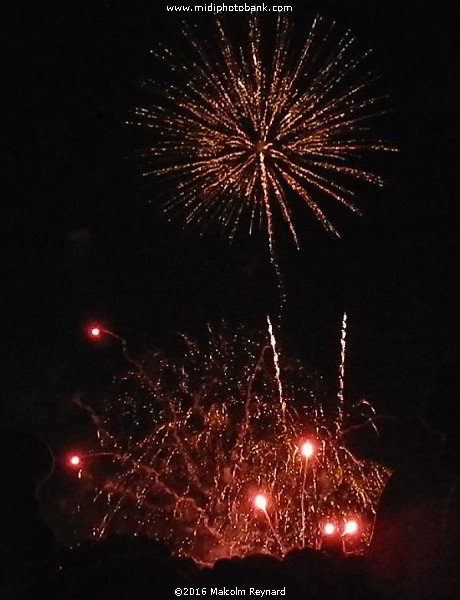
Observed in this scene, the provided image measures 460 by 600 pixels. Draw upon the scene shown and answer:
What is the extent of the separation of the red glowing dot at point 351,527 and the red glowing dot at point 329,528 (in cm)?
20

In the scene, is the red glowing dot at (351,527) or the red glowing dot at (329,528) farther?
the red glowing dot at (329,528)

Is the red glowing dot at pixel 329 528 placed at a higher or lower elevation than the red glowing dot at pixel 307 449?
lower

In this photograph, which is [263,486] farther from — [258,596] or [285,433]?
[258,596]

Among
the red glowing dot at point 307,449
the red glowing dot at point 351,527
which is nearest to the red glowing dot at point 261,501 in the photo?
the red glowing dot at point 307,449

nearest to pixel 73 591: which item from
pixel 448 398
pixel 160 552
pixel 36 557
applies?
pixel 36 557

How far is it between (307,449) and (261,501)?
46.3 inches

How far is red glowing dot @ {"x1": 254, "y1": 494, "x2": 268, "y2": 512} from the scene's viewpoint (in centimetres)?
1475

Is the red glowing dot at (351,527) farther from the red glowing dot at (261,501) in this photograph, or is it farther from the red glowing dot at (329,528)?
the red glowing dot at (261,501)

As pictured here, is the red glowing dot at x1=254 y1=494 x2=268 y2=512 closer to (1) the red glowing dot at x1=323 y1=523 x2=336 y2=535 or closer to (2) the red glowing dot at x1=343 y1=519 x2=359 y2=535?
(1) the red glowing dot at x1=323 y1=523 x2=336 y2=535

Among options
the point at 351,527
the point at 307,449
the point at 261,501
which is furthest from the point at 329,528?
the point at 307,449

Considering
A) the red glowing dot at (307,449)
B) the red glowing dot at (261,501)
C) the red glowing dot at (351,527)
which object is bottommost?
the red glowing dot at (351,527)

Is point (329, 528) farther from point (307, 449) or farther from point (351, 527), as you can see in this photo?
point (307, 449)

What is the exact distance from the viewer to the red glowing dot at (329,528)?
14768mm

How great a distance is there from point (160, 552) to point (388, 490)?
10.4ft
